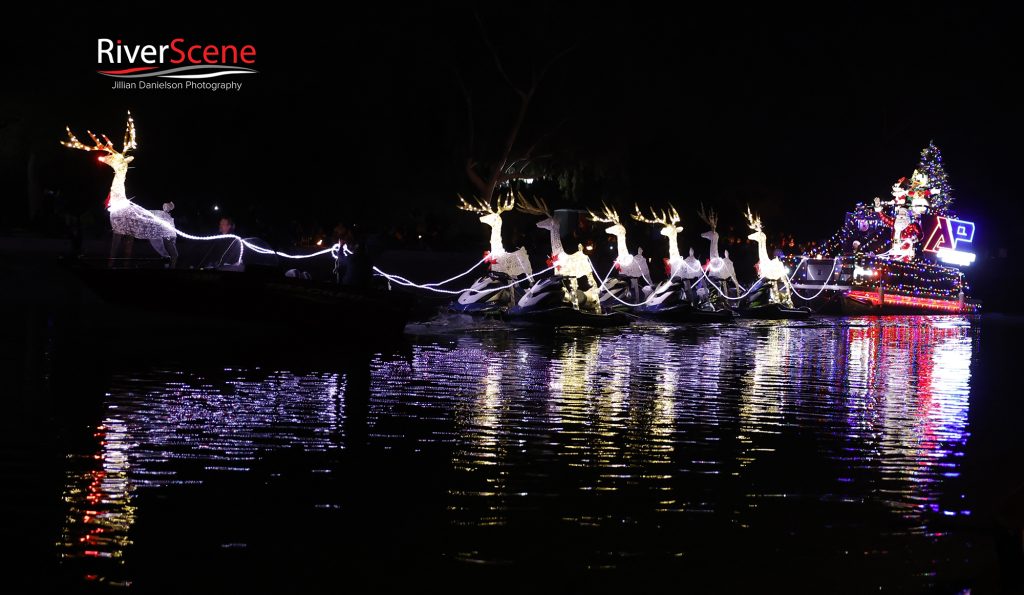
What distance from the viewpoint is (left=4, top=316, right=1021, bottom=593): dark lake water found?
5836 mm

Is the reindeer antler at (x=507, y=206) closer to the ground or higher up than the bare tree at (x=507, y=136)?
closer to the ground

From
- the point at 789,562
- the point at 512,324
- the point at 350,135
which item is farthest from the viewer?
the point at 350,135

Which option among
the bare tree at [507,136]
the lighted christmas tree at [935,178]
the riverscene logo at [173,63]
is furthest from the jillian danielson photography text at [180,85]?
the lighted christmas tree at [935,178]

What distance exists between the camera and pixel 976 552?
6.40m

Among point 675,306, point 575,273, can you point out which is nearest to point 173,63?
point 575,273

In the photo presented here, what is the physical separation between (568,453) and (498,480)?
1.23 metres

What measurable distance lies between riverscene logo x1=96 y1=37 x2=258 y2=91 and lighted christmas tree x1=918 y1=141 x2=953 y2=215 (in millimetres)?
25070

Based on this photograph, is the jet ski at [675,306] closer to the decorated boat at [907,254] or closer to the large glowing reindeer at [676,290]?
the large glowing reindeer at [676,290]

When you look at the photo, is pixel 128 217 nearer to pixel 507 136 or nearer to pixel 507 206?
pixel 507 206

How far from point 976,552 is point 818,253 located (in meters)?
39.4

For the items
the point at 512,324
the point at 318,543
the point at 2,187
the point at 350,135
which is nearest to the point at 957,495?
the point at 318,543

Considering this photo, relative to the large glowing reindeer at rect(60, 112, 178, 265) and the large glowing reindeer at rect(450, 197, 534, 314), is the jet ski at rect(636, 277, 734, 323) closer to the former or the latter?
the large glowing reindeer at rect(450, 197, 534, 314)

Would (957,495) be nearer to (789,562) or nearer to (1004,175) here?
(789,562)

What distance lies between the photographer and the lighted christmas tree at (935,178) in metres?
41.7
